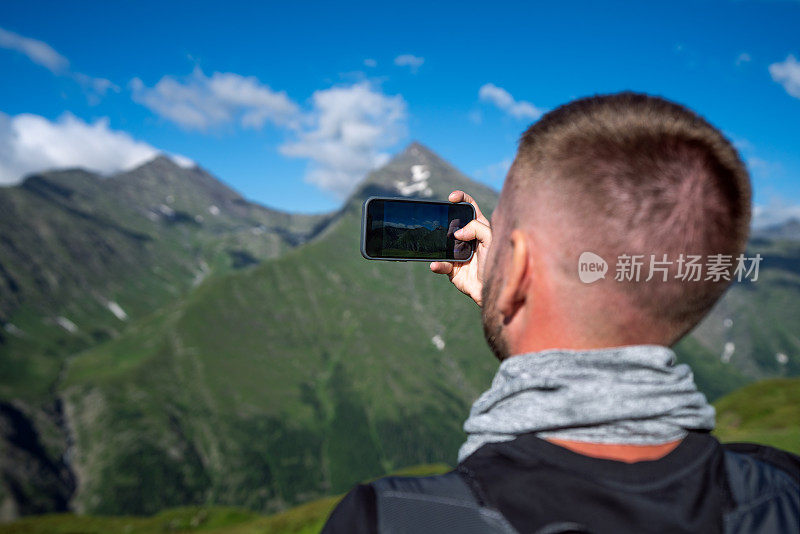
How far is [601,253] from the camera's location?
252 centimetres

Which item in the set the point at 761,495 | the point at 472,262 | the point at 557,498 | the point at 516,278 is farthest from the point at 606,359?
the point at 472,262

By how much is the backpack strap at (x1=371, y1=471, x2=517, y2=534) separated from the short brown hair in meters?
1.27

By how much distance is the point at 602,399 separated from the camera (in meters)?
2.40

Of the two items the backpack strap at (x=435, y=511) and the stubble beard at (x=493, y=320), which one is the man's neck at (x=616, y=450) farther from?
the stubble beard at (x=493, y=320)

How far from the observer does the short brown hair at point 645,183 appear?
246cm

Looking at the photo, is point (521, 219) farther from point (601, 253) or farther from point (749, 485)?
point (749, 485)

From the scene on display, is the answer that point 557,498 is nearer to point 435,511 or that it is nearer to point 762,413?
point 435,511

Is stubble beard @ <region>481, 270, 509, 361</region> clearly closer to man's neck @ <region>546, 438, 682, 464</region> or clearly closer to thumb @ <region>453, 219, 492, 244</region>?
man's neck @ <region>546, 438, 682, 464</region>

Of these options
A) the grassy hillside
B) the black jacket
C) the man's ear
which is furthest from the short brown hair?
the grassy hillside

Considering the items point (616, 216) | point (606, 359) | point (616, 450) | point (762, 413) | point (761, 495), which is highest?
point (616, 216)

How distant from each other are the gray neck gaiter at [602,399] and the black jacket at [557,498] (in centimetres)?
11

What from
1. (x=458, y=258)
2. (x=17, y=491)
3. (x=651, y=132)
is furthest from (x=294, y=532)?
(x=17, y=491)

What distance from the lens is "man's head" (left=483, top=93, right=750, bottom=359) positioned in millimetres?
2479

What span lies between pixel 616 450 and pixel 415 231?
2.63 metres
